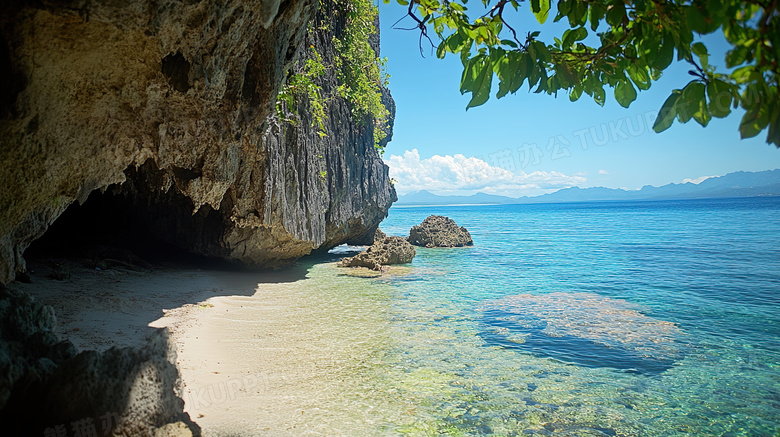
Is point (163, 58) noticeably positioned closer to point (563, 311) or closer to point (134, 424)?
point (134, 424)

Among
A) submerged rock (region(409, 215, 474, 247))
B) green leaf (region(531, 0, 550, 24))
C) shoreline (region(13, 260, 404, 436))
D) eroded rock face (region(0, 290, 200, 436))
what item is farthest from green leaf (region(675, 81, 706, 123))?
submerged rock (region(409, 215, 474, 247))

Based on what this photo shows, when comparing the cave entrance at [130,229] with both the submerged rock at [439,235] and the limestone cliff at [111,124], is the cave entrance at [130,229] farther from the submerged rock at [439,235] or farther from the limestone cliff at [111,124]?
the submerged rock at [439,235]

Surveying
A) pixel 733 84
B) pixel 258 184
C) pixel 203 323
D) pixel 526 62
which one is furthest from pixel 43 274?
pixel 733 84

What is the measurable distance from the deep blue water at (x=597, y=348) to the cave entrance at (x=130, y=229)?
208 inches

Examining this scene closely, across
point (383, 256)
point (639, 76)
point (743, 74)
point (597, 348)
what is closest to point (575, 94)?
point (639, 76)

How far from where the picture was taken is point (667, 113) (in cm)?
133

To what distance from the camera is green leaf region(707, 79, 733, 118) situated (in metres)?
1.21

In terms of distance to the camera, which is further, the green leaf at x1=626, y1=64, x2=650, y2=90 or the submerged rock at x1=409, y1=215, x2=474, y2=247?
the submerged rock at x1=409, y1=215, x2=474, y2=247

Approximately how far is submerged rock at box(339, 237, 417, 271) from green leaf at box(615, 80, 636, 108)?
11343mm

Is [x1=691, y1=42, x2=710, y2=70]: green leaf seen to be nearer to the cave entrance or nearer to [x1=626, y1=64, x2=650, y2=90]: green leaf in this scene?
[x1=626, y1=64, x2=650, y2=90]: green leaf

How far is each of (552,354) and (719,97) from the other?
5209mm

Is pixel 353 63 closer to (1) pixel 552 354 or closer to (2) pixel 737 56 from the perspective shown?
(1) pixel 552 354

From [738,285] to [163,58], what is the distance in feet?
45.5

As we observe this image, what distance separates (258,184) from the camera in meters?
7.75
